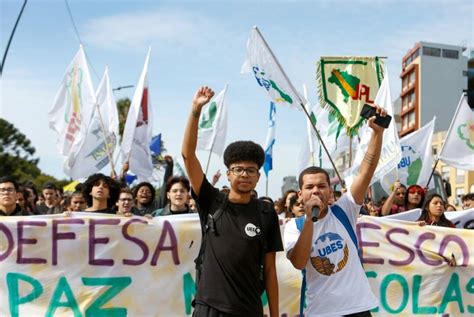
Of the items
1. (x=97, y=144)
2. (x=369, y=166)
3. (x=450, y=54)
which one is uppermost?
(x=450, y=54)

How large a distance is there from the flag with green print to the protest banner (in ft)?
7.05

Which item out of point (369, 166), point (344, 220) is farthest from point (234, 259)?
point (369, 166)

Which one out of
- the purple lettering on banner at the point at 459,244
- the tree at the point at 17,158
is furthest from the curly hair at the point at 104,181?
the tree at the point at 17,158

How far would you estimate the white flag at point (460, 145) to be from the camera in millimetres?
8672

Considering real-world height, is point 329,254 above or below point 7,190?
below

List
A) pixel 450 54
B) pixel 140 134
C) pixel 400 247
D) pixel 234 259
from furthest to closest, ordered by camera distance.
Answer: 1. pixel 450 54
2. pixel 140 134
3. pixel 400 247
4. pixel 234 259

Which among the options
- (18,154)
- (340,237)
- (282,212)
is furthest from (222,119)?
(18,154)

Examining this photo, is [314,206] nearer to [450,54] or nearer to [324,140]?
[324,140]

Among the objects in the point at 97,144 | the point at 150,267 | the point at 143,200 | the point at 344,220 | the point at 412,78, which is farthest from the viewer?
the point at 412,78

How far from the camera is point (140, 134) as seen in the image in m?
10.0

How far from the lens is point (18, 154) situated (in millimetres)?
54594

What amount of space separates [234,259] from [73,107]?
850 cm

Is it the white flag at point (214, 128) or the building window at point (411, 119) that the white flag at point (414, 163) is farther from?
the building window at point (411, 119)

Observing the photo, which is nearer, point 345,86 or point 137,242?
point 137,242
